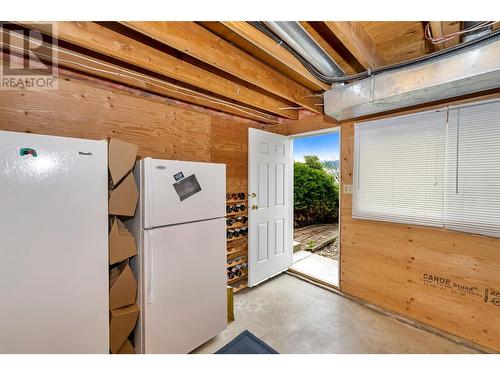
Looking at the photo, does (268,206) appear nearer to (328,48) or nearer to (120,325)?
(328,48)

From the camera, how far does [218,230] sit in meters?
1.95

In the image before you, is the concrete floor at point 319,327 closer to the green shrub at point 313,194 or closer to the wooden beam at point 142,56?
the wooden beam at point 142,56

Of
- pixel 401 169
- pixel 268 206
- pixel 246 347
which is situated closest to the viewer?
pixel 246 347

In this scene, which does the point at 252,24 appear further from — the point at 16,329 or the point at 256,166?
the point at 16,329

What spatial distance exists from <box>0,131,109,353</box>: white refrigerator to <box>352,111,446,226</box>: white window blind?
8.05 ft

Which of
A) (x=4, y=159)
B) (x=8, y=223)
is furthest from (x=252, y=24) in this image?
(x=8, y=223)

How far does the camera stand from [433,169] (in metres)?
2.00

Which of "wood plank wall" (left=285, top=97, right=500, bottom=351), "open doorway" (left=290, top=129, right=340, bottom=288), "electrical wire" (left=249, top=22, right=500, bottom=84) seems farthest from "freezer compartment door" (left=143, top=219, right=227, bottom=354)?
"open doorway" (left=290, top=129, right=340, bottom=288)

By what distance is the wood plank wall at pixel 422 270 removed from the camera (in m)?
1.82

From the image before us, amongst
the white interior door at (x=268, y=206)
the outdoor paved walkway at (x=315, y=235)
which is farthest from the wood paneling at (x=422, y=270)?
the outdoor paved walkway at (x=315, y=235)

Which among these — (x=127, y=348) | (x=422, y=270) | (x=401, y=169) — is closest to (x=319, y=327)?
(x=422, y=270)

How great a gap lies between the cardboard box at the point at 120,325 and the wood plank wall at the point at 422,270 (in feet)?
7.53

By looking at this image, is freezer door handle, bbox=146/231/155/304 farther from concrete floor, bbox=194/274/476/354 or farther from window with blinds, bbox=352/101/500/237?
window with blinds, bbox=352/101/500/237

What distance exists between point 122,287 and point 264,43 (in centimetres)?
190
